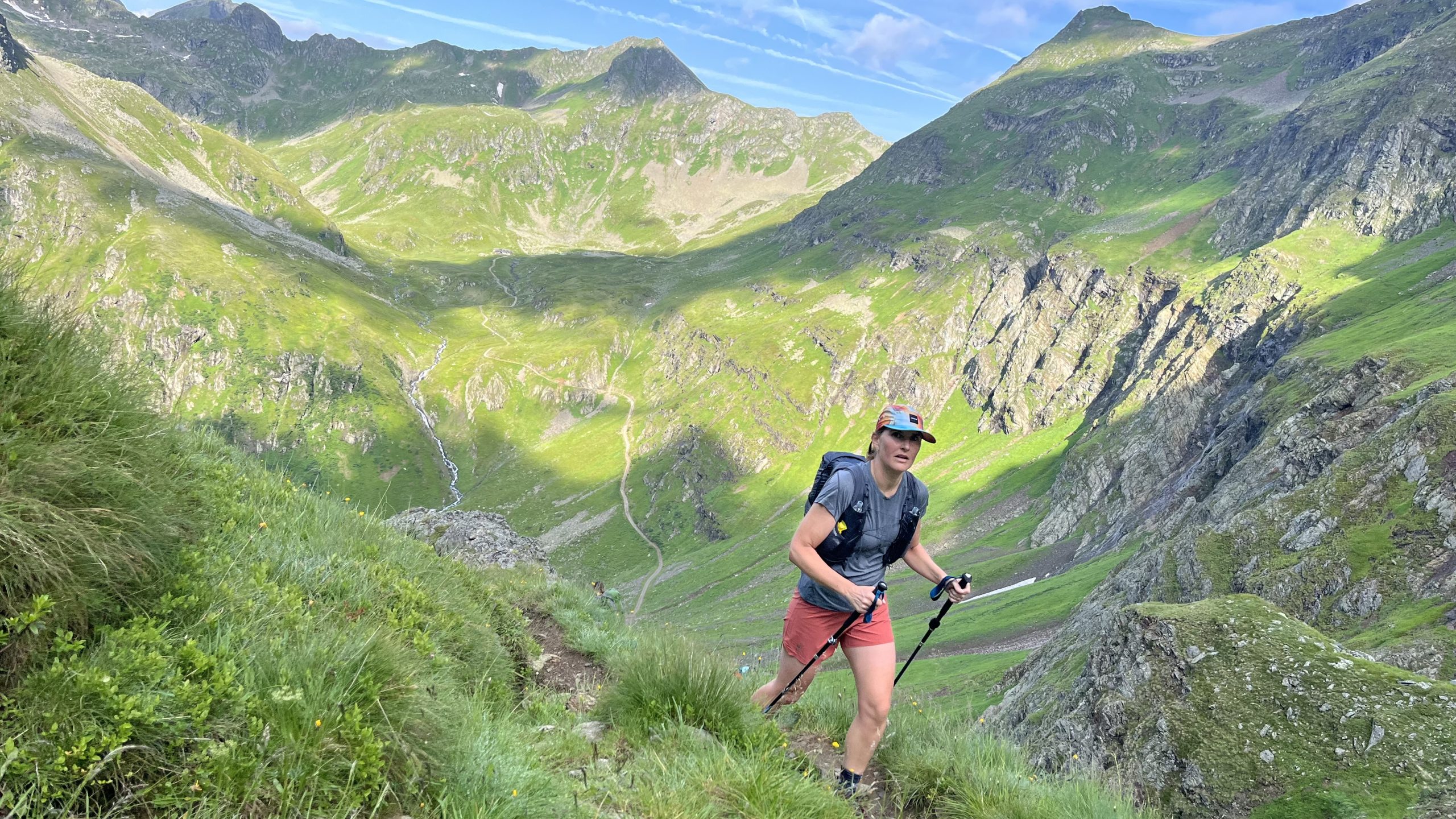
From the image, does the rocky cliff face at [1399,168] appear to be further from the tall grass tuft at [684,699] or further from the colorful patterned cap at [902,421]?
the tall grass tuft at [684,699]

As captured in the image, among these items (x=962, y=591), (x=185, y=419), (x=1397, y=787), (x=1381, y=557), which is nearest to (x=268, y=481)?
(x=185, y=419)

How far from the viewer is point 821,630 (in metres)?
7.83

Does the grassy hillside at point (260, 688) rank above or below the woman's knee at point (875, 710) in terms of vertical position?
above

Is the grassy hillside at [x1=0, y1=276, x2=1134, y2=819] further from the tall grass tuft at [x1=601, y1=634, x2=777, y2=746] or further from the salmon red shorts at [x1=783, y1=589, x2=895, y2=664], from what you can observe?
the salmon red shorts at [x1=783, y1=589, x2=895, y2=664]

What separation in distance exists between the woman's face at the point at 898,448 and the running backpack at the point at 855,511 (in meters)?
0.23

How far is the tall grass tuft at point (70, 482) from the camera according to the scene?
3.65m

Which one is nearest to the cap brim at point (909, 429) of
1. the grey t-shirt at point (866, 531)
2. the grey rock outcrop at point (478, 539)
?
the grey t-shirt at point (866, 531)

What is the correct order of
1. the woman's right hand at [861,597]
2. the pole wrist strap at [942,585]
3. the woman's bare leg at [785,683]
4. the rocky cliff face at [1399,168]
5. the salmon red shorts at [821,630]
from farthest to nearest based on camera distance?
1. the rocky cliff face at [1399,168]
2. the woman's bare leg at [785,683]
3. the pole wrist strap at [942,585]
4. the salmon red shorts at [821,630]
5. the woman's right hand at [861,597]

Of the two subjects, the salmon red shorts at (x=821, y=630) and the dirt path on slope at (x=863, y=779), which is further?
the salmon red shorts at (x=821, y=630)

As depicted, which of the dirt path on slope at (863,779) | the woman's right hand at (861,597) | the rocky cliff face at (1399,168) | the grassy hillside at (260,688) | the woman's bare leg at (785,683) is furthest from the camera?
the rocky cliff face at (1399,168)

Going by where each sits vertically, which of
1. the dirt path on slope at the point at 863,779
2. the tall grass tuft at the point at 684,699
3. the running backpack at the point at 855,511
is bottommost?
the dirt path on slope at the point at 863,779

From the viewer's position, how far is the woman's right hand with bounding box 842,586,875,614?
6.75 metres

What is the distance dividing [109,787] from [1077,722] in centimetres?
2223

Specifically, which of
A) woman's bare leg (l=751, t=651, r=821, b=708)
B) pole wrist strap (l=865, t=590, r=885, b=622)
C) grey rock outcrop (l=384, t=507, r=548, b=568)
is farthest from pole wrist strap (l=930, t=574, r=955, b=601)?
grey rock outcrop (l=384, t=507, r=548, b=568)
